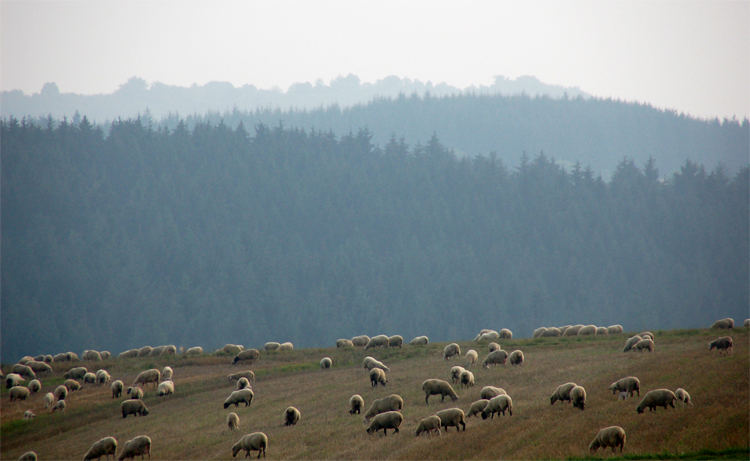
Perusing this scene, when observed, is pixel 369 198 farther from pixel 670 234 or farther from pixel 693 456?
pixel 693 456

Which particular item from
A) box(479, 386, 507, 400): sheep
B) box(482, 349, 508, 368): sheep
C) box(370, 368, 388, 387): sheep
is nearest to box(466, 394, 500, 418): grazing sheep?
box(479, 386, 507, 400): sheep

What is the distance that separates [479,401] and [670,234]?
144 m

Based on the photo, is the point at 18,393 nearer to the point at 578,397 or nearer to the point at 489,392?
the point at 489,392

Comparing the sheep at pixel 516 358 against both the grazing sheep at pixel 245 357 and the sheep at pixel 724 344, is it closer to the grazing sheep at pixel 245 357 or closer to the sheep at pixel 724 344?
the sheep at pixel 724 344

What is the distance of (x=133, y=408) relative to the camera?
135 feet

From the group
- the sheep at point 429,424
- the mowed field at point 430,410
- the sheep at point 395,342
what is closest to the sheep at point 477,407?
the mowed field at point 430,410

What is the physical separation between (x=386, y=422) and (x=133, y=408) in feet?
58.6

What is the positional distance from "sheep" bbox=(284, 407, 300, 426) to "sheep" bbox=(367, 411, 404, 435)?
18.3 feet

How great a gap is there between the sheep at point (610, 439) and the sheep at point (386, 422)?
804 centimetres

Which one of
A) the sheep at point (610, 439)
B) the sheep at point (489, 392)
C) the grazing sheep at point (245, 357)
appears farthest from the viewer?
the grazing sheep at point (245, 357)

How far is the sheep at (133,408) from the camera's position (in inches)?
1614

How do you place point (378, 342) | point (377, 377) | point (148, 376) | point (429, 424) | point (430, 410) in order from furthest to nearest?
point (378, 342), point (148, 376), point (377, 377), point (430, 410), point (429, 424)

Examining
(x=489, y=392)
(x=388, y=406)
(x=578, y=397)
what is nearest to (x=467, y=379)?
(x=489, y=392)

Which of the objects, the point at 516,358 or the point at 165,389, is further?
the point at 165,389
